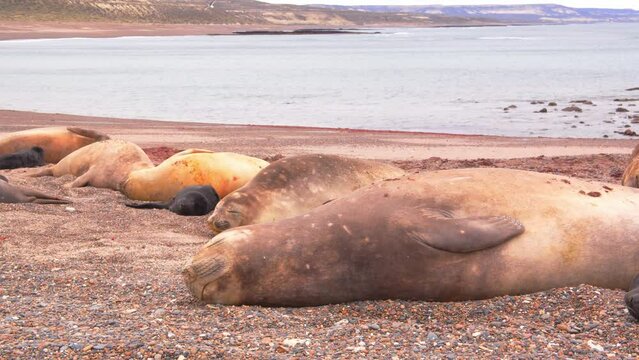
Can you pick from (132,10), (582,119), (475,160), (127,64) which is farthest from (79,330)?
(132,10)

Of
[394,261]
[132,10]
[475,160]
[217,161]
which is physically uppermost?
[394,261]

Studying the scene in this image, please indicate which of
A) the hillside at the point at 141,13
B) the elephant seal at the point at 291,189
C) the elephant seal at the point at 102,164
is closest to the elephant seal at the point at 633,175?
the elephant seal at the point at 291,189

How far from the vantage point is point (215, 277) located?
526 centimetres

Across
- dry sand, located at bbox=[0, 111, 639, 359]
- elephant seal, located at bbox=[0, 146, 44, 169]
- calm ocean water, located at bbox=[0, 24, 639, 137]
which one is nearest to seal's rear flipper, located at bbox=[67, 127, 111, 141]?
elephant seal, located at bbox=[0, 146, 44, 169]

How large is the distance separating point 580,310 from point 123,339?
2450 mm

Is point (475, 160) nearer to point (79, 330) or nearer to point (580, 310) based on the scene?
point (580, 310)

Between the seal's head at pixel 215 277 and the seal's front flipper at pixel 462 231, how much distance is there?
3.48 ft

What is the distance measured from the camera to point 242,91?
122ft

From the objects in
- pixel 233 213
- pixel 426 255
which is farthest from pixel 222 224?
pixel 426 255

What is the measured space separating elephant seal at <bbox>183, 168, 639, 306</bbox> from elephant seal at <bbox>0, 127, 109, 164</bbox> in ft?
25.5

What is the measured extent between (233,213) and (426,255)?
297 centimetres

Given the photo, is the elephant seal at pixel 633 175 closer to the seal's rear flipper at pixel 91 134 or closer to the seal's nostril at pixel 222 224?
the seal's nostril at pixel 222 224

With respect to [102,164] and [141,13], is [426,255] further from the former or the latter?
[141,13]

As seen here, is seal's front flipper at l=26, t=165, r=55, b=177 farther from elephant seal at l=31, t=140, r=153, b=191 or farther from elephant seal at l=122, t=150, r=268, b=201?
elephant seal at l=122, t=150, r=268, b=201
